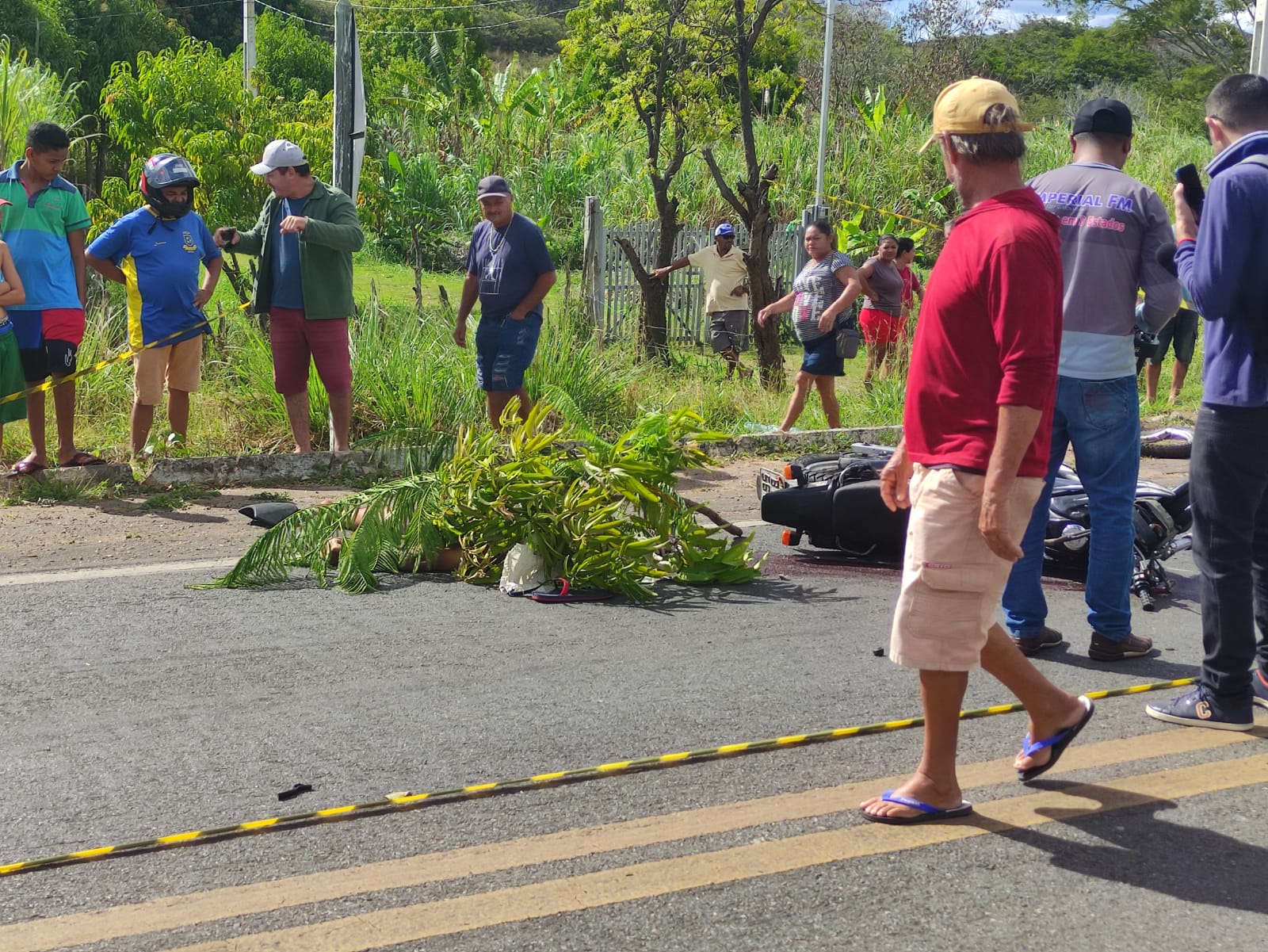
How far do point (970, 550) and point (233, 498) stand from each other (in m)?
5.67

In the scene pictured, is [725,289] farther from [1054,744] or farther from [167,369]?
[1054,744]

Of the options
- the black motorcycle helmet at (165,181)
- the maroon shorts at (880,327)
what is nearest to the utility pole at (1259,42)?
the maroon shorts at (880,327)

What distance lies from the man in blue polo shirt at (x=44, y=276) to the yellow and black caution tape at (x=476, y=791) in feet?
17.1

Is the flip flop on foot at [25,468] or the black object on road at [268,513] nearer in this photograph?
the black object on road at [268,513]

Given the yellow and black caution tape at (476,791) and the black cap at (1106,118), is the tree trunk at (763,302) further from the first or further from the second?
the yellow and black caution tape at (476,791)

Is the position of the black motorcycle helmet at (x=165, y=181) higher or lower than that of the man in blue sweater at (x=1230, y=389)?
higher

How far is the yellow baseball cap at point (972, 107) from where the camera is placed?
153 inches

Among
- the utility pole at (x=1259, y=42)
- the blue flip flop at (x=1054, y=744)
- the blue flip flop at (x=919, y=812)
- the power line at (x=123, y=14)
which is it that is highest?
the power line at (x=123, y=14)

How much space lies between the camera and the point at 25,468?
27.5 ft

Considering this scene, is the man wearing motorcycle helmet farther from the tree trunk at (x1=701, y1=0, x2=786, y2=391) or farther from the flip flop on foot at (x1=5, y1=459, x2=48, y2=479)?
the tree trunk at (x1=701, y1=0, x2=786, y2=391)

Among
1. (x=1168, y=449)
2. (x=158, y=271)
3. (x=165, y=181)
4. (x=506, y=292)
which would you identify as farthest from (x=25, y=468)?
(x=1168, y=449)

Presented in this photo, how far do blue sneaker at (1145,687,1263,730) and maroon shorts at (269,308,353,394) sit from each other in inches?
231

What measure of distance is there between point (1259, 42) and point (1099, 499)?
821 cm

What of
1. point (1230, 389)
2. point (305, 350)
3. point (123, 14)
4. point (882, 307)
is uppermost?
point (123, 14)
